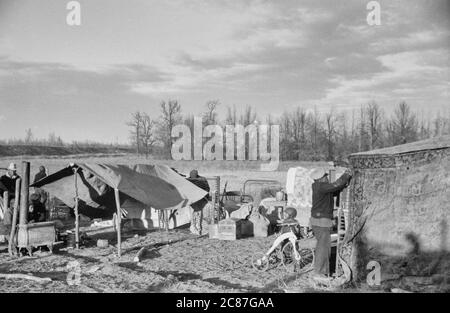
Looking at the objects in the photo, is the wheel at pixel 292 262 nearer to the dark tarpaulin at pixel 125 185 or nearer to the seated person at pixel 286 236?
the seated person at pixel 286 236

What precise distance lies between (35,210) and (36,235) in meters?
0.99

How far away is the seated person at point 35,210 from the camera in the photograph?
11047 millimetres

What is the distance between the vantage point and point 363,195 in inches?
310

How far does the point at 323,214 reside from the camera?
26.2 ft

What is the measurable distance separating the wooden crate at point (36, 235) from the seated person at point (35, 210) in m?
0.68

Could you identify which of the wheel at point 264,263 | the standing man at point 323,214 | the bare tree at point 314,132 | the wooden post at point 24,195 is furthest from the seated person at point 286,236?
the bare tree at point 314,132

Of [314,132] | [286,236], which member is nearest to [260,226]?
[286,236]

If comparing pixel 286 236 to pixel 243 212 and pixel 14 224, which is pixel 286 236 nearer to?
pixel 243 212

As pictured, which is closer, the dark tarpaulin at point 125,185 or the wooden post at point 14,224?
the wooden post at point 14,224

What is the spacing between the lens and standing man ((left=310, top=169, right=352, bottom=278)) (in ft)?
26.0

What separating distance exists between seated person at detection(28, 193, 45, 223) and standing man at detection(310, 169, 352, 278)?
665cm

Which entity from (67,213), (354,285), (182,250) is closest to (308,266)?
(354,285)
